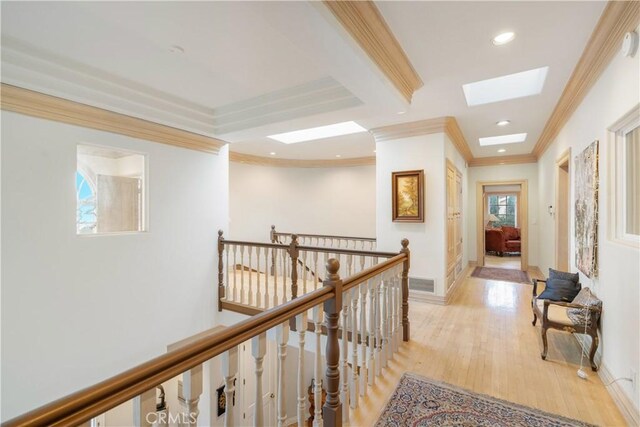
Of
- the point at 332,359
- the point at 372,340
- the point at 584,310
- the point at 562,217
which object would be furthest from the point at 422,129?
the point at 332,359

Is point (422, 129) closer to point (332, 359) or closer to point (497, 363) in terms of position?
point (497, 363)

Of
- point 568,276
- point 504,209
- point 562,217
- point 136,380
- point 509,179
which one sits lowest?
point 568,276

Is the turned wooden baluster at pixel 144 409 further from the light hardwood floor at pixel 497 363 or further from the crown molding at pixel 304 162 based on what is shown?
the crown molding at pixel 304 162

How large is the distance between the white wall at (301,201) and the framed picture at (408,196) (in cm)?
231

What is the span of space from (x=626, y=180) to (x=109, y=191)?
16.0 feet

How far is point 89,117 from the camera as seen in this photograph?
310 centimetres

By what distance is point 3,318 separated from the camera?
2.53m

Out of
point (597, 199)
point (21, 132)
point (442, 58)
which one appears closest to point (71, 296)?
point (21, 132)

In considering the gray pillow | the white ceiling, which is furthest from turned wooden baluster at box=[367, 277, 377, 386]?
the gray pillow

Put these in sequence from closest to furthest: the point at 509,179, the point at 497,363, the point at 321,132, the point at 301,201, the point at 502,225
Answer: the point at 497,363
the point at 321,132
the point at 509,179
the point at 301,201
the point at 502,225

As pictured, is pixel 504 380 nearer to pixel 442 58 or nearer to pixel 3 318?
pixel 442 58

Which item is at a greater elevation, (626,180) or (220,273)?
(626,180)

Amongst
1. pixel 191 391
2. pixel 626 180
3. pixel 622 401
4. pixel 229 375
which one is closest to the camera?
pixel 191 391

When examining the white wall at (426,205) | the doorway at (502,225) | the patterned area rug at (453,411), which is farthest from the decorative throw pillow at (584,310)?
the doorway at (502,225)
